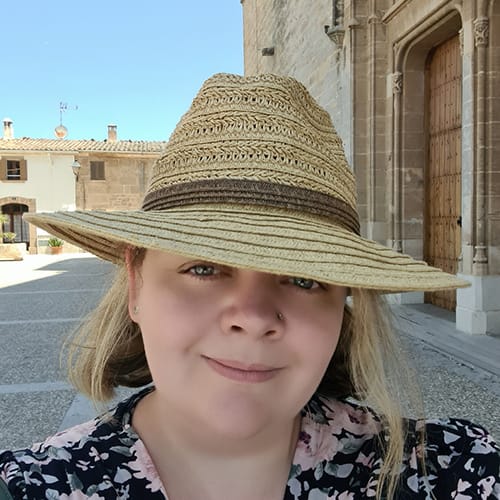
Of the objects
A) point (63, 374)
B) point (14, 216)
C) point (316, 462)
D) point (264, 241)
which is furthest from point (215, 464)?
point (14, 216)

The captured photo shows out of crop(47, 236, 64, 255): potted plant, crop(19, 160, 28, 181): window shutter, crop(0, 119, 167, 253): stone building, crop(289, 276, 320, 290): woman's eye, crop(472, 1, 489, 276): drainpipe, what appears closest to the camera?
crop(289, 276, 320, 290): woman's eye

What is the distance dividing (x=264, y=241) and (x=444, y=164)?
280 inches

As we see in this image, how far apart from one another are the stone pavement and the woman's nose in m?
0.63

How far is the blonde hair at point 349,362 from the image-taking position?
100cm

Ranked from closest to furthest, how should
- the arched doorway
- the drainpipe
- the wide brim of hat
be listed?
the wide brim of hat, the drainpipe, the arched doorway

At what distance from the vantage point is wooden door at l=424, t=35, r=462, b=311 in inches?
272

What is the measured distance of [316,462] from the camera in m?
0.95

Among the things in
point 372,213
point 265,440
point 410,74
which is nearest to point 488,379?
point 265,440

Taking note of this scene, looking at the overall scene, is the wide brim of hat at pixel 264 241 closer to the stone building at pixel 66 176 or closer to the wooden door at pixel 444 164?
the wooden door at pixel 444 164

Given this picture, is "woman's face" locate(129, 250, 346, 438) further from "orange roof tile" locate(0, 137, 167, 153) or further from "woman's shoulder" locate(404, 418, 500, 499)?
"orange roof tile" locate(0, 137, 167, 153)

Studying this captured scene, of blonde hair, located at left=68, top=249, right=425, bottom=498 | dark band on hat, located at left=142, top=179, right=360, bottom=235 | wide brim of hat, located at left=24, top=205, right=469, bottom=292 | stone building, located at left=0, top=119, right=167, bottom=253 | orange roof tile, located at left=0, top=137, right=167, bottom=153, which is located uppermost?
orange roof tile, located at left=0, top=137, right=167, bottom=153

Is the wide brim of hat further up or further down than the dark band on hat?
further down

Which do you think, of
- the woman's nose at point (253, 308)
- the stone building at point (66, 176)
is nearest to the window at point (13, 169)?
the stone building at point (66, 176)

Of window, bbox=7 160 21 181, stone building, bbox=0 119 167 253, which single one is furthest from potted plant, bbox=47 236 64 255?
window, bbox=7 160 21 181
